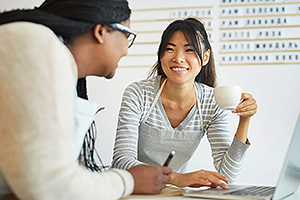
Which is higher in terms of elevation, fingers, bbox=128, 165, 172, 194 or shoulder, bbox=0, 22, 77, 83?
shoulder, bbox=0, 22, 77, 83

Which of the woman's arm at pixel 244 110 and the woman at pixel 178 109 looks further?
the woman at pixel 178 109

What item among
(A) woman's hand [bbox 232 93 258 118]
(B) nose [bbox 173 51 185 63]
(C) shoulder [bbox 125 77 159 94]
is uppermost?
(B) nose [bbox 173 51 185 63]

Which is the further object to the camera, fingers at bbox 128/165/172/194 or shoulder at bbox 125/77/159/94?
shoulder at bbox 125/77/159/94

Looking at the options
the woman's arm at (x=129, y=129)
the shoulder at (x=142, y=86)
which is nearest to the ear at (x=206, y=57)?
the shoulder at (x=142, y=86)

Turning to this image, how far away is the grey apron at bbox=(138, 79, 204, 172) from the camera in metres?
1.48

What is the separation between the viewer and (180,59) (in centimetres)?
146

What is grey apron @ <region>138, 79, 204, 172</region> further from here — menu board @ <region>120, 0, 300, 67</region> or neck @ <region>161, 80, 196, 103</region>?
menu board @ <region>120, 0, 300, 67</region>

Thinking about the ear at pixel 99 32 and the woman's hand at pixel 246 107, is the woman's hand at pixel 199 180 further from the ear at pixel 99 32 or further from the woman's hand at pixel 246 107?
the ear at pixel 99 32

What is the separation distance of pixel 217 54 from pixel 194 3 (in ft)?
1.69

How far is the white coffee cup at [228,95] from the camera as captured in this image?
1154 millimetres

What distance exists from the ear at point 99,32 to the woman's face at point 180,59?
683mm

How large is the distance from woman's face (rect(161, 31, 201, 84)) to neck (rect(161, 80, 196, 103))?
0.05 meters

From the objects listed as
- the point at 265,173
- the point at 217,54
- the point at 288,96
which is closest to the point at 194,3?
the point at 217,54

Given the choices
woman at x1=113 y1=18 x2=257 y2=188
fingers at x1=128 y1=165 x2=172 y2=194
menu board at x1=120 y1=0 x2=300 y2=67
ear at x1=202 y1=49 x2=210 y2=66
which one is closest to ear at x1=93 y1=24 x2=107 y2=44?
fingers at x1=128 y1=165 x2=172 y2=194
